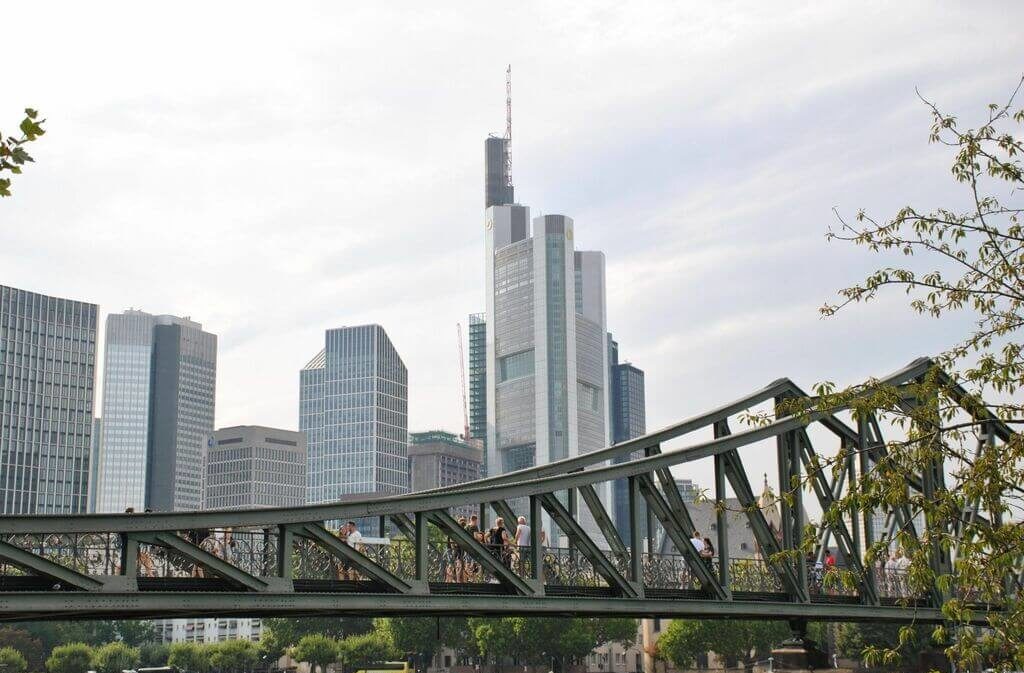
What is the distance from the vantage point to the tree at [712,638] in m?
97.9

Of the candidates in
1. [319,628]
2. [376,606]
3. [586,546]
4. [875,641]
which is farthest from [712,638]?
[376,606]

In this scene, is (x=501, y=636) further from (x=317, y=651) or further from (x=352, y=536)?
(x=352, y=536)

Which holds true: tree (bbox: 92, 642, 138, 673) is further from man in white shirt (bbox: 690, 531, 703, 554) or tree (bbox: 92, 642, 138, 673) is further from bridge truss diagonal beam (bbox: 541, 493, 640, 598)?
bridge truss diagonal beam (bbox: 541, 493, 640, 598)

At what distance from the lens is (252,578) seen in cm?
2511

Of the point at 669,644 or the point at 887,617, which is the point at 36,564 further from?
the point at 669,644

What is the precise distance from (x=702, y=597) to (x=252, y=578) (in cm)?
1359

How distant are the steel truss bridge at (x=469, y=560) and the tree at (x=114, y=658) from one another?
103 meters

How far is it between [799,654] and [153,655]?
115 metres

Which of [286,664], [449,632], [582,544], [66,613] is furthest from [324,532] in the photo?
[286,664]

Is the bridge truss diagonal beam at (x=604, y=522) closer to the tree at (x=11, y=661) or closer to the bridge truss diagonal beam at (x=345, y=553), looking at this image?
the bridge truss diagonal beam at (x=345, y=553)

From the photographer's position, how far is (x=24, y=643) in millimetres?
127250

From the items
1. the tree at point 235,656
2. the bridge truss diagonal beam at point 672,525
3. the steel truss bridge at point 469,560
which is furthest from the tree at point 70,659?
the bridge truss diagonal beam at point 672,525

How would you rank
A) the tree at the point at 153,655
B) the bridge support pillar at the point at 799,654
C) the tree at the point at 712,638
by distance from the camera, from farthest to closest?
the tree at the point at 153,655 → the tree at the point at 712,638 → the bridge support pillar at the point at 799,654

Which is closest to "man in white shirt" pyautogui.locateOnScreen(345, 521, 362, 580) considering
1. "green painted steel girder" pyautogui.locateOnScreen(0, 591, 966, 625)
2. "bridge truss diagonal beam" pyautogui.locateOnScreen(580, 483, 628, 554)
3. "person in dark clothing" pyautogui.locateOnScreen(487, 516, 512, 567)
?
"green painted steel girder" pyautogui.locateOnScreen(0, 591, 966, 625)
